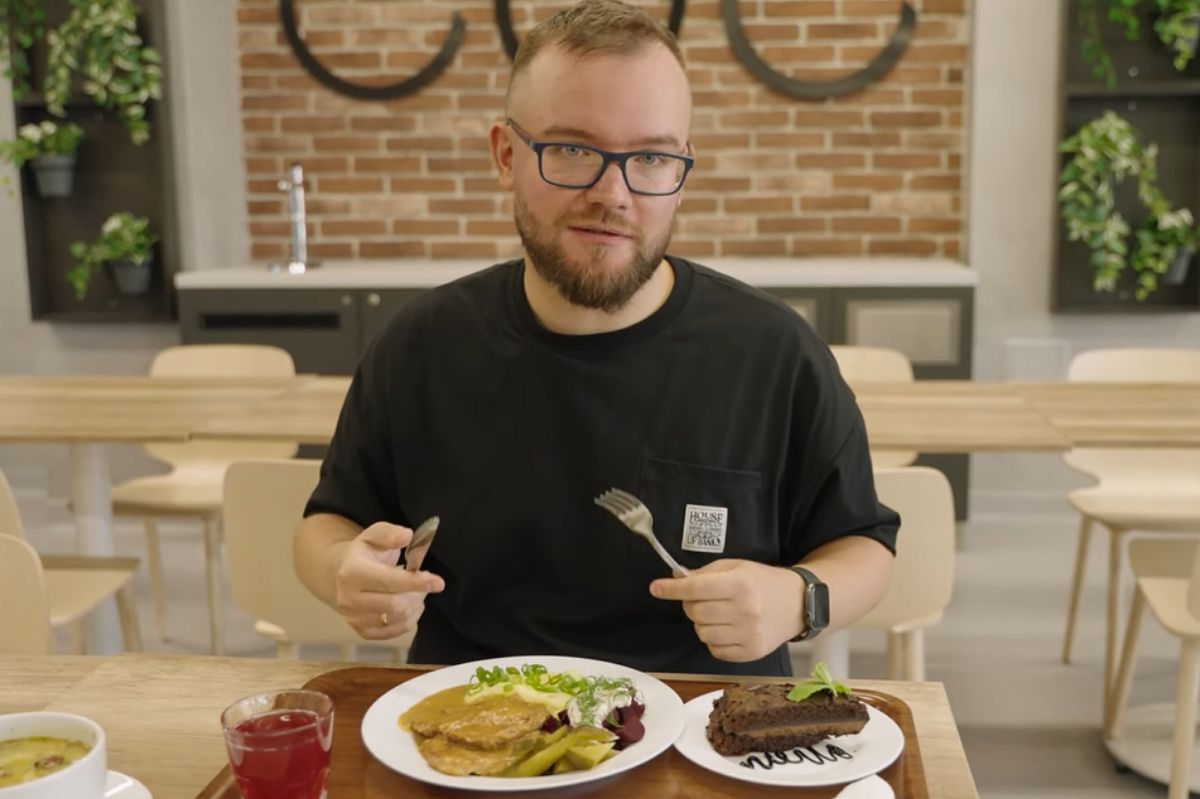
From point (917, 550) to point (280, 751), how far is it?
4.95 feet

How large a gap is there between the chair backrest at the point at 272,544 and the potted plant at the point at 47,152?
9.57 ft

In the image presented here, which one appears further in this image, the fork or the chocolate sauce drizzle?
the fork

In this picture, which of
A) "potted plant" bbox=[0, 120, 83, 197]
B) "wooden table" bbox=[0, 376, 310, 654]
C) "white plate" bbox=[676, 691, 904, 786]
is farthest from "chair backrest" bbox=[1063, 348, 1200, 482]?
"potted plant" bbox=[0, 120, 83, 197]

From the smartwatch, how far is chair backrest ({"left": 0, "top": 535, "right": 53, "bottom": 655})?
1.01 meters

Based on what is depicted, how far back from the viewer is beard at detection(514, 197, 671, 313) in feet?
4.52

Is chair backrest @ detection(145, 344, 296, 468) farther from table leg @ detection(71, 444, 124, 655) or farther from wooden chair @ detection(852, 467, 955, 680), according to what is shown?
wooden chair @ detection(852, 467, 955, 680)

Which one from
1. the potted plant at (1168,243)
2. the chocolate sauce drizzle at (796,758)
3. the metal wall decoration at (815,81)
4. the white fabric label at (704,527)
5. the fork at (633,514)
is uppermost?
the metal wall decoration at (815,81)

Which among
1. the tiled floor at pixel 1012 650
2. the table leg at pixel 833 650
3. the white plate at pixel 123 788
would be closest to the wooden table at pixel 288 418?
the tiled floor at pixel 1012 650

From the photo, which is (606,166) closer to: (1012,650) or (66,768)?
(66,768)

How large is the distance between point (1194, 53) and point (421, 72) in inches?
105

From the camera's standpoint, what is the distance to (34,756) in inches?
37.3

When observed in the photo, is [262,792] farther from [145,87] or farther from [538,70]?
[145,87]

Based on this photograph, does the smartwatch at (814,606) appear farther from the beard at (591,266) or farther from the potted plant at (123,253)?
the potted plant at (123,253)

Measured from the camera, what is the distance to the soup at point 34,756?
3.03 feet
